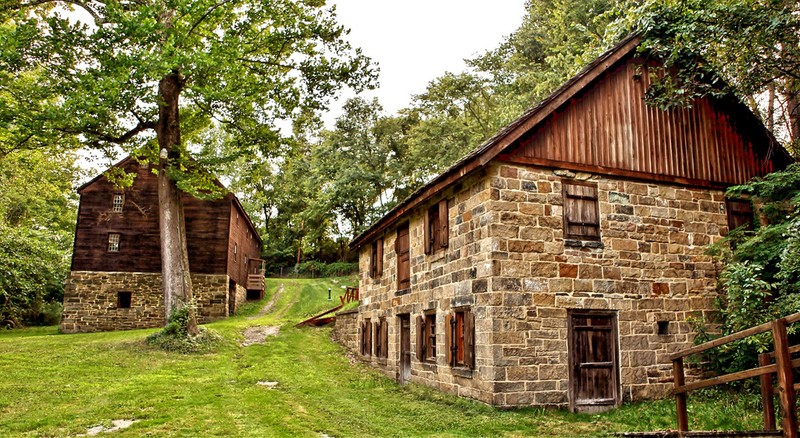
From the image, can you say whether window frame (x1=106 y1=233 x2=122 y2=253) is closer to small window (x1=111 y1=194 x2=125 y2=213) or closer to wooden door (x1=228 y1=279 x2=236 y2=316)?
small window (x1=111 y1=194 x2=125 y2=213)

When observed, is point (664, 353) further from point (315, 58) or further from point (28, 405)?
point (315, 58)

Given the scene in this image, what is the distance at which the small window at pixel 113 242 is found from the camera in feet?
90.0

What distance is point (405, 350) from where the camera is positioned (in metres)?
14.9

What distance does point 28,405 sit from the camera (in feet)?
33.2

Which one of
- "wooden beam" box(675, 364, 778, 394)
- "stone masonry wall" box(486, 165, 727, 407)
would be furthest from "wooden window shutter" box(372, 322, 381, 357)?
"wooden beam" box(675, 364, 778, 394)

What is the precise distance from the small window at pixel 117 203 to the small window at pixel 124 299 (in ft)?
13.7

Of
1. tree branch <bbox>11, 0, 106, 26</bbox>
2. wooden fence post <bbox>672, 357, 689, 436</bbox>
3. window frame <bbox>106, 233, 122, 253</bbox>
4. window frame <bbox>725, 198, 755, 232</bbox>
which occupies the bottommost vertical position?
wooden fence post <bbox>672, 357, 689, 436</bbox>

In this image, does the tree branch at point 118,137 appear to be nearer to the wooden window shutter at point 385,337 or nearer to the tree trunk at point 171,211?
the tree trunk at point 171,211

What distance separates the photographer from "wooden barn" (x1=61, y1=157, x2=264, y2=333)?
2656 centimetres

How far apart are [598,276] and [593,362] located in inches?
64.4

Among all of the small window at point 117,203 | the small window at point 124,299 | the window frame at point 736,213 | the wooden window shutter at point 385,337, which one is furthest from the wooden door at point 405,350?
the small window at point 117,203

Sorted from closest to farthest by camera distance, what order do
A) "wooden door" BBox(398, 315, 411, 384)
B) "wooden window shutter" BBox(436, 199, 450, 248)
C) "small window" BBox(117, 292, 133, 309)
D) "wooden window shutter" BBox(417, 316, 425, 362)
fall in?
"wooden window shutter" BBox(436, 199, 450, 248), "wooden window shutter" BBox(417, 316, 425, 362), "wooden door" BBox(398, 315, 411, 384), "small window" BBox(117, 292, 133, 309)

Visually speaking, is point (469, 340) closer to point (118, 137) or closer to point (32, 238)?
point (118, 137)

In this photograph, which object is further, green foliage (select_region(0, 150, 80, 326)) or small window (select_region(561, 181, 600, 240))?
green foliage (select_region(0, 150, 80, 326))
